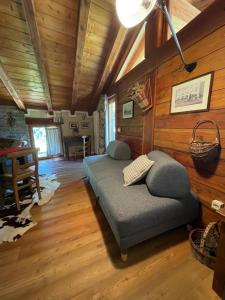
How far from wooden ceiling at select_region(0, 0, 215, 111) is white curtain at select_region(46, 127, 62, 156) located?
1.45 m

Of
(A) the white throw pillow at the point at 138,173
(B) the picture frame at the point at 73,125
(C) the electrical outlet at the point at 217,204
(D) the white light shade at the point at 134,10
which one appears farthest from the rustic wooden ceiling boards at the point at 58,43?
(C) the electrical outlet at the point at 217,204

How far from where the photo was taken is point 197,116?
1.48 metres

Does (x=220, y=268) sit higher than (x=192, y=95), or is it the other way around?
(x=192, y=95)

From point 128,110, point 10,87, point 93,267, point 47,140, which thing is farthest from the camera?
point 47,140

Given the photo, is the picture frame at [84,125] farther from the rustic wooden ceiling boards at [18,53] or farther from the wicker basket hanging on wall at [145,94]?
the wicker basket hanging on wall at [145,94]

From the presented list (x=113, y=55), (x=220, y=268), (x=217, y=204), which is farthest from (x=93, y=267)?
(x=113, y=55)

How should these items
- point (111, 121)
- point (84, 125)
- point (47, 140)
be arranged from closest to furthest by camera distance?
point (111, 121)
point (47, 140)
point (84, 125)

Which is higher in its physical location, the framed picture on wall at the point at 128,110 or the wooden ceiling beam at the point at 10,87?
the wooden ceiling beam at the point at 10,87

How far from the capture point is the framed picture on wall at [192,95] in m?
1.36

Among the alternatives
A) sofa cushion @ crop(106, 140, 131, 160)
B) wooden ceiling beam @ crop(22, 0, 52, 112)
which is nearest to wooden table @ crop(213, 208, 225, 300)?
sofa cushion @ crop(106, 140, 131, 160)

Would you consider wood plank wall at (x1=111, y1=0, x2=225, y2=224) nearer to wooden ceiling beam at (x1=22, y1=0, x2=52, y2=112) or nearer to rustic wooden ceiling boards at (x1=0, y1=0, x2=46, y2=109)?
wooden ceiling beam at (x1=22, y1=0, x2=52, y2=112)

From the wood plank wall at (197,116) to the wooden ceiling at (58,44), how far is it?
54.5 inches

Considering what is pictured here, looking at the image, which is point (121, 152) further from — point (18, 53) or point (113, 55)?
point (18, 53)

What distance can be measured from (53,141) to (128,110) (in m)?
3.69
